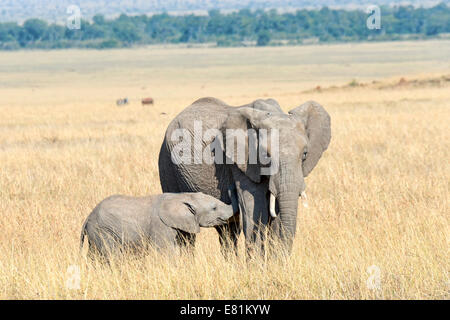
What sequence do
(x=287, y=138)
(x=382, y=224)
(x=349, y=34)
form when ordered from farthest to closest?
(x=349, y=34), (x=382, y=224), (x=287, y=138)

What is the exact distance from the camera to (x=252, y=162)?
7.21 meters

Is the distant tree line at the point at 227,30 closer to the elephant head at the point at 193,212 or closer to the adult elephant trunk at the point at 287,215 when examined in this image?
the elephant head at the point at 193,212

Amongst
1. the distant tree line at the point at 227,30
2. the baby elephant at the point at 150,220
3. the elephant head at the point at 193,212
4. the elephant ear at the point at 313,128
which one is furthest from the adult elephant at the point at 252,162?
the distant tree line at the point at 227,30

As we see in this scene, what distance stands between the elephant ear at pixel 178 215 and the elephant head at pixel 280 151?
1.69 ft

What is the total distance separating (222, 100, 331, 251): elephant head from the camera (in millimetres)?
6953

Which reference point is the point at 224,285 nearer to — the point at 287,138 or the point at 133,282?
the point at 133,282

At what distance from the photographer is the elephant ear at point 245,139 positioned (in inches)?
284

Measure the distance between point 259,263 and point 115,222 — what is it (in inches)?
55.1

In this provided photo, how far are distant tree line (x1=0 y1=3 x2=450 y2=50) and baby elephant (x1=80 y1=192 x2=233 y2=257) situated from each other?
458ft

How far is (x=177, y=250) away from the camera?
7.40 meters

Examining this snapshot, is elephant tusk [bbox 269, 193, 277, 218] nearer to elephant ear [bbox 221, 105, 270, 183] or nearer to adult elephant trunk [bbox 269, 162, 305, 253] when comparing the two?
adult elephant trunk [bbox 269, 162, 305, 253]

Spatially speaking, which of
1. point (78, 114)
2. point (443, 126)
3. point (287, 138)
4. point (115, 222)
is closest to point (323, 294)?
point (287, 138)

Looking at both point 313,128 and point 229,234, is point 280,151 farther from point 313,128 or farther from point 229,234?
point 229,234

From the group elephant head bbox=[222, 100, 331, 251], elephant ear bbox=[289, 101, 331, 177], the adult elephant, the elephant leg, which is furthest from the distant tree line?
elephant head bbox=[222, 100, 331, 251]
